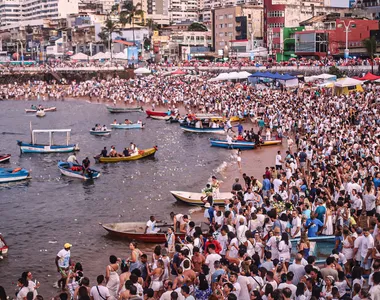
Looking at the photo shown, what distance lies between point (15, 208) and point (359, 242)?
60.6 ft

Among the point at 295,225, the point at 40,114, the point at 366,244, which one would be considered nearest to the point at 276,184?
the point at 295,225

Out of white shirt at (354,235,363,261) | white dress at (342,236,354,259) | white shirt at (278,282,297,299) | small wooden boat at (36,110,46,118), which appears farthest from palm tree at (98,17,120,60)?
white shirt at (278,282,297,299)

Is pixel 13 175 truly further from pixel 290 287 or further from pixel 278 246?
pixel 290 287

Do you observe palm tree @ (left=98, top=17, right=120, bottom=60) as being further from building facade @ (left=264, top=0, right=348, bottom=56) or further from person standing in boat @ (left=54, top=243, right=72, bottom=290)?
person standing in boat @ (left=54, top=243, right=72, bottom=290)

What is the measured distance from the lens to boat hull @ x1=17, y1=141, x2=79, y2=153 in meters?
39.6

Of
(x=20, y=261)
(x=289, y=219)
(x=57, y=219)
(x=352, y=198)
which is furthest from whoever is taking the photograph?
(x=57, y=219)

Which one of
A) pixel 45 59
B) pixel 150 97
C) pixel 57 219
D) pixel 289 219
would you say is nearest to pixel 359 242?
pixel 289 219

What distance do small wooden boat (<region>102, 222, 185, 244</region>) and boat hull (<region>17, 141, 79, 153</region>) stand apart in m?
19.7

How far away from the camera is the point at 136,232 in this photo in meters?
20.4

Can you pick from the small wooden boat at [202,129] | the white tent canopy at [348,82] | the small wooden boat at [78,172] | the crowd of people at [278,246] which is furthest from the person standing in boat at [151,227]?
the white tent canopy at [348,82]

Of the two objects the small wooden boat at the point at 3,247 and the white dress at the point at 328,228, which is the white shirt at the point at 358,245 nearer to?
the white dress at the point at 328,228

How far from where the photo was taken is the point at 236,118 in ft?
165

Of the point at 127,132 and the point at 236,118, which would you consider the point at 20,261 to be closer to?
the point at 127,132

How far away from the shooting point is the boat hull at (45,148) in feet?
130
